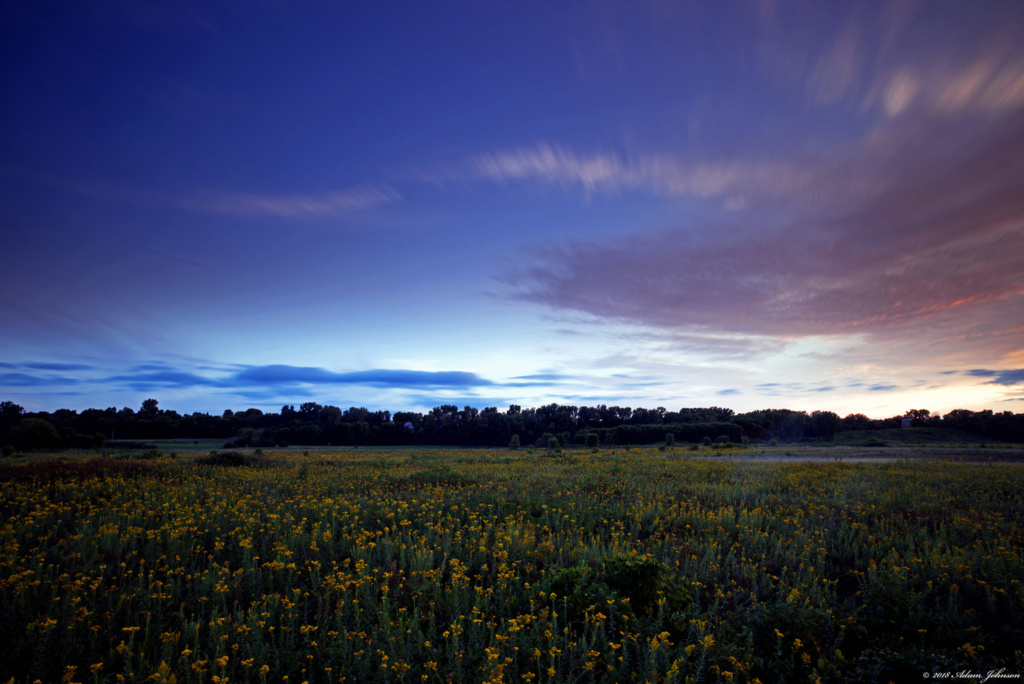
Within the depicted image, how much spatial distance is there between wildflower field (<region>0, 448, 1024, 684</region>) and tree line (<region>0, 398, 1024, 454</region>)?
142ft

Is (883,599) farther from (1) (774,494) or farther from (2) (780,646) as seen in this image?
(1) (774,494)

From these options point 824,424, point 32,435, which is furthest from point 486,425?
point 32,435

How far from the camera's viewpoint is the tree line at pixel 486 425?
73431 millimetres

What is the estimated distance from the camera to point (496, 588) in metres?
6.35

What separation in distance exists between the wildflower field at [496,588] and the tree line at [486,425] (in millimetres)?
43319

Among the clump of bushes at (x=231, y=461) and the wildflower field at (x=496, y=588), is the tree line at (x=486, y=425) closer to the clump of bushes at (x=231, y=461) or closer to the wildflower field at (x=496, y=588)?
the clump of bushes at (x=231, y=461)

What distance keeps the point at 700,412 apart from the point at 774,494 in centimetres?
10511

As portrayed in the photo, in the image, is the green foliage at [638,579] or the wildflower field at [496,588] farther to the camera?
the green foliage at [638,579]

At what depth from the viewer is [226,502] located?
10.6 meters

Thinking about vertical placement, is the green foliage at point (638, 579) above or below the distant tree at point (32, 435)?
below

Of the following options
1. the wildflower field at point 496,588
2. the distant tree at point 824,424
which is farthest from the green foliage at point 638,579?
the distant tree at point 824,424

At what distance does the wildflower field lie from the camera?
4352 millimetres

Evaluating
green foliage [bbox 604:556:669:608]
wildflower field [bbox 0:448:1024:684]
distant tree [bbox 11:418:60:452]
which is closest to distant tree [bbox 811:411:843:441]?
wildflower field [bbox 0:448:1024:684]

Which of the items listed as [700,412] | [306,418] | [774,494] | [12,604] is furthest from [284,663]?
[700,412]
